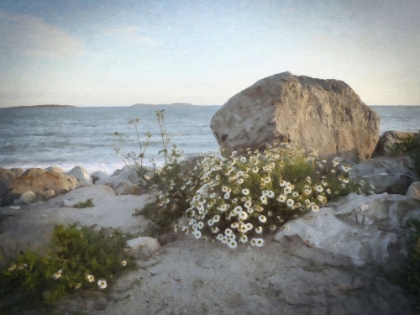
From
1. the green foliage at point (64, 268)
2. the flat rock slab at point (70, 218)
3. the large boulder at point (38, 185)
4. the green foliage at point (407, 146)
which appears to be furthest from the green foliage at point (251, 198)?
the large boulder at point (38, 185)

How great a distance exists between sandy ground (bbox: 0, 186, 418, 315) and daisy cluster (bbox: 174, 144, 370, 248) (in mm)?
216

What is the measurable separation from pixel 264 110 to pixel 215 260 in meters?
3.29

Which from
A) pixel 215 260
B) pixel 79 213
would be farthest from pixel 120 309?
pixel 79 213

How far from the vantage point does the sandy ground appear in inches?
95.4

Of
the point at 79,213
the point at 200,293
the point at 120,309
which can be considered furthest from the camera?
the point at 79,213

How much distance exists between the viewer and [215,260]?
125 inches

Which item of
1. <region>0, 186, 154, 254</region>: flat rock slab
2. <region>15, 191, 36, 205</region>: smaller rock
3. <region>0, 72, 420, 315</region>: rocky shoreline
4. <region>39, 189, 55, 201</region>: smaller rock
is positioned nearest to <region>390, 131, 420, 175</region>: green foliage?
<region>0, 72, 420, 315</region>: rocky shoreline

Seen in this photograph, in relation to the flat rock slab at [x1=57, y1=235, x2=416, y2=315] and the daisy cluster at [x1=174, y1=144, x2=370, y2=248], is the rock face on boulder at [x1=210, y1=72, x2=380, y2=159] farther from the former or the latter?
the flat rock slab at [x1=57, y1=235, x2=416, y2=315]

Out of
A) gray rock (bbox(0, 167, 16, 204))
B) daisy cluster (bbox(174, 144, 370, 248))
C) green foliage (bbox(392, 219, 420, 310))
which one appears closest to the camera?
green foliage (bbox(392, 219, 420, 310))

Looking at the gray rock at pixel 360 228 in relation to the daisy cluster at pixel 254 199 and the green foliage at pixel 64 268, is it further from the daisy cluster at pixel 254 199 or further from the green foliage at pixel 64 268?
the green foliage at pixel 64 268

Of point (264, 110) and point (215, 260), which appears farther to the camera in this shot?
point (264, 110)

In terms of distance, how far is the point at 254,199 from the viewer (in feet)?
11.2

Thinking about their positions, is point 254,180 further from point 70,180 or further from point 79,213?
point 70,180

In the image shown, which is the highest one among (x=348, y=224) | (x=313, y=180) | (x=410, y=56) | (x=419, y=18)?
(x=419, y=18)
